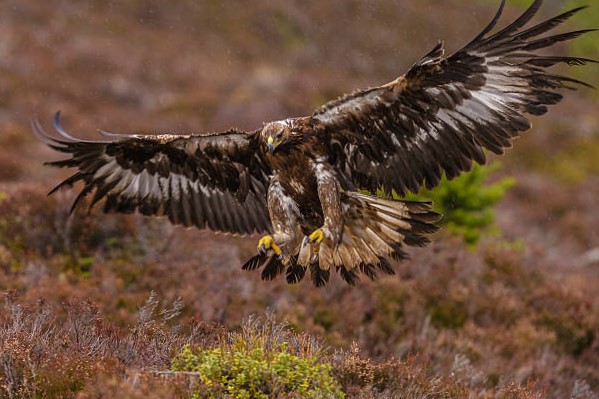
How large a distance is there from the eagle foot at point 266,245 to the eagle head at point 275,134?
0.72 metres

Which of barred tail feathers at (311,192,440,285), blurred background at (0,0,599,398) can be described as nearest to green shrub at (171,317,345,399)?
barred tail feathers at (311,192,440,285)

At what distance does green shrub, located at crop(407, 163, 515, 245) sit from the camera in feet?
33.2

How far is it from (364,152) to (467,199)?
15.2 feet

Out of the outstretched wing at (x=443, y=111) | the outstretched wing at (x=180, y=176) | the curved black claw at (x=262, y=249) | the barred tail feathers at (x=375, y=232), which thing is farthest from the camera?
the outstretched wing at (x=180, y=176)

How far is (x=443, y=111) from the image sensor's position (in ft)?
18.8

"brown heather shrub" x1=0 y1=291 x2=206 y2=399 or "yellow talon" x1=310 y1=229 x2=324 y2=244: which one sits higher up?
"yellow talon" x1=310 y1=229 x2=324 y2=244

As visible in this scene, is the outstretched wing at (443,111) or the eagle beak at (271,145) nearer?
the outstretched wing at (443,111)

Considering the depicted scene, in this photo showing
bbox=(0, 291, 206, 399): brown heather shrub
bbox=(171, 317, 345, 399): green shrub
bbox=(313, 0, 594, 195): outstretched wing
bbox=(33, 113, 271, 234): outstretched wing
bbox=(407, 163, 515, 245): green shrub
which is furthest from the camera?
bbox=(407, 163, 515, 245): green shrub

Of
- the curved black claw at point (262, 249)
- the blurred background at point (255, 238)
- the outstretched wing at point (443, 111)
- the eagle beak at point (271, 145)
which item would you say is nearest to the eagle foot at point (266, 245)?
the curved black claw at point (262, 249)

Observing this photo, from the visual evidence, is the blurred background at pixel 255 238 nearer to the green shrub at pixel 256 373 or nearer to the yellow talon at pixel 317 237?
the yellow talon at pixel 317 237

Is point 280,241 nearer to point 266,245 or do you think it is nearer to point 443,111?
point 266,245

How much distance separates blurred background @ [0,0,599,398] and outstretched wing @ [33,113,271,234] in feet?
3.65

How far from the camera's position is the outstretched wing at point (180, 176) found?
6492mm

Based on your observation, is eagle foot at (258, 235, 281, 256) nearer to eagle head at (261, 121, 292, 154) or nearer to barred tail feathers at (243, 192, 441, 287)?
barred tail feathers at (243, 192, 441, 287)
